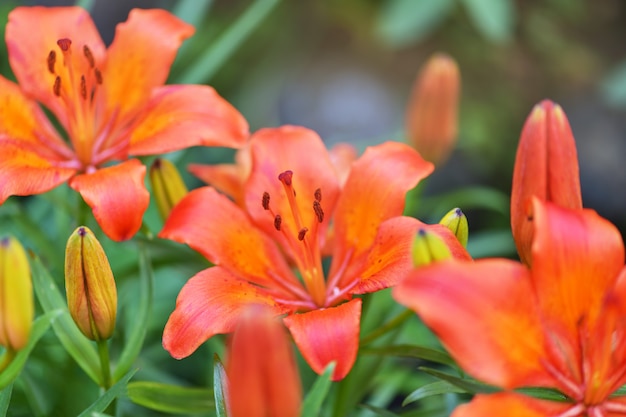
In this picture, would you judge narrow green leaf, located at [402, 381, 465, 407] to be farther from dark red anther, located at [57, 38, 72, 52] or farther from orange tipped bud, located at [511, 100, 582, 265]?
dark red anther, located at [57, 38, 72, 52]

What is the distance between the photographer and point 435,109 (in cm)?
116

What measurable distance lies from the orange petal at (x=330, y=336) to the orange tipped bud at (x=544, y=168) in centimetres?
15

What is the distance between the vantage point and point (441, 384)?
65 cm

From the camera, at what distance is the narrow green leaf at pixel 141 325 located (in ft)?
2.39

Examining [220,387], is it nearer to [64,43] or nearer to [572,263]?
[572,263]

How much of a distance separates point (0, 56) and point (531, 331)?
4.46 feet

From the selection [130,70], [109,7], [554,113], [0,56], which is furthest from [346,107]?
[554,113]

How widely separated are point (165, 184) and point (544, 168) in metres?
0.35

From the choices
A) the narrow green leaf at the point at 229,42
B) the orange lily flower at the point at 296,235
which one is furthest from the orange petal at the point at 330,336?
the narrow green leaf at the point at 229,42

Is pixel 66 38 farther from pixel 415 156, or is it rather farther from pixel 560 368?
pixel 560 368

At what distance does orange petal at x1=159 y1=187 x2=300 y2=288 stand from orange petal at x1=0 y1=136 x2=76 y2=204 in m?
0.11

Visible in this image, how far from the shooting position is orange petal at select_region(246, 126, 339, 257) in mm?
781

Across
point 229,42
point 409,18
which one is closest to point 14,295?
point 229,42

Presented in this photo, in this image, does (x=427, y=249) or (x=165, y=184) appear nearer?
(x=427, y=249)
